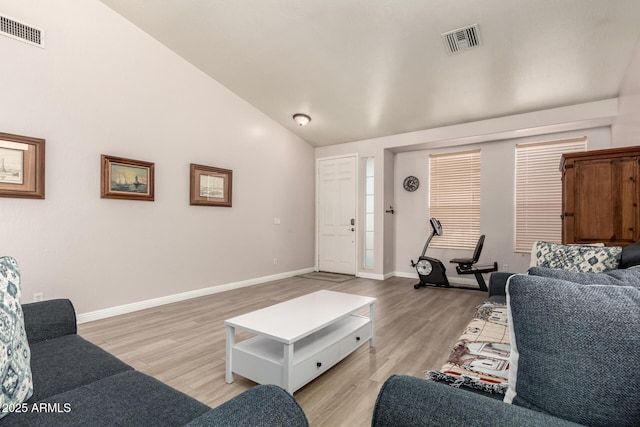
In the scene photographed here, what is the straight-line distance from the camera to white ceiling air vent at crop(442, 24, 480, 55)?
308cm

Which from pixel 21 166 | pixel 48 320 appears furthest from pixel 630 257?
pixel 21 166

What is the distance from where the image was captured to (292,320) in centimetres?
215

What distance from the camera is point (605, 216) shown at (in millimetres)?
2955

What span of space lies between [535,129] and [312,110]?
328 cm

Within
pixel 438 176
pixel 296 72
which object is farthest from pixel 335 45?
pixel 438 176

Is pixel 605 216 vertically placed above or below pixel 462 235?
above

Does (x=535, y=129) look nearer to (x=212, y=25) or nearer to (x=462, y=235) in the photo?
(x=462, y=235)

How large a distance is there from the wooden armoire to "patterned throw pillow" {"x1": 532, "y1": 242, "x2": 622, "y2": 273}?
0.87 meters

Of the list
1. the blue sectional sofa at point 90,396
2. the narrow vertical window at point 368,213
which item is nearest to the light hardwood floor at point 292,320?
the blue sectional sofa at point 90,396

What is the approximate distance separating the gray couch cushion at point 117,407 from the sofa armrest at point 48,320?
28.2 inches

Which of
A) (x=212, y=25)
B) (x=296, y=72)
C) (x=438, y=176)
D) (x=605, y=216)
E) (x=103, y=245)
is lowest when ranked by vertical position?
(x=103, y=245)

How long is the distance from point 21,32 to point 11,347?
353cm

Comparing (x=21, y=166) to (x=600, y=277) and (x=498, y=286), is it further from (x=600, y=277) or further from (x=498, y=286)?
(x=498, y=286)

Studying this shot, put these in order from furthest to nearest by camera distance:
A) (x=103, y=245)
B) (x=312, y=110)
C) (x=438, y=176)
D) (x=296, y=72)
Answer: (x=438, y=176), (x=312, y=110), (x=296, y=72), (x=103, y=245)
